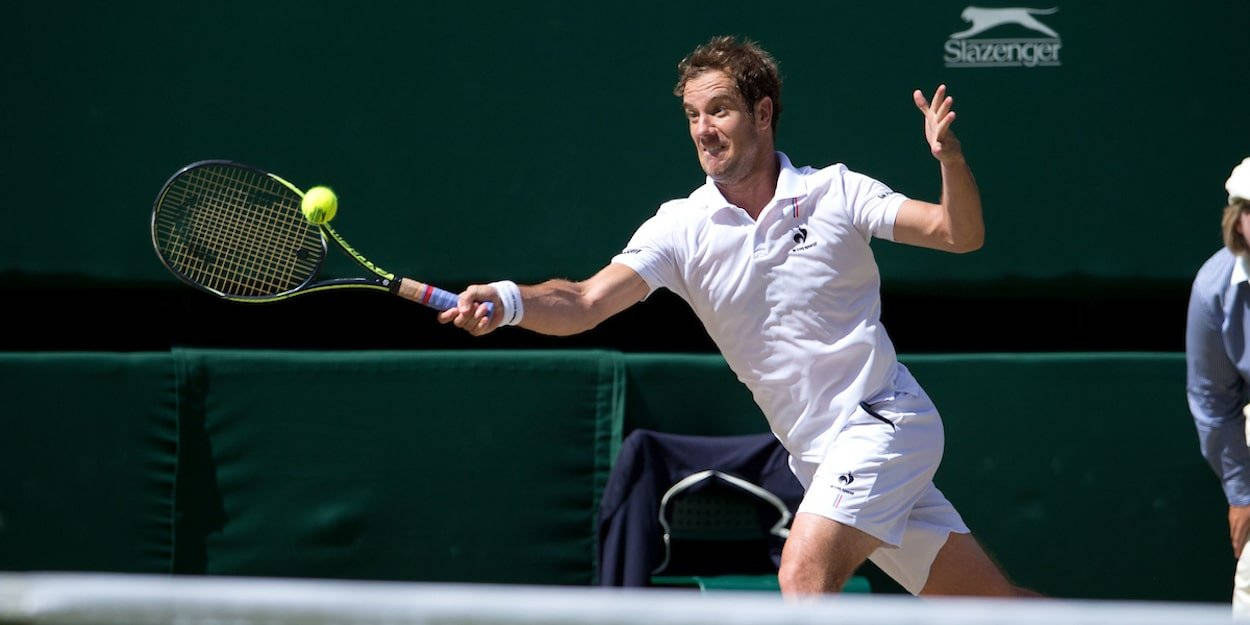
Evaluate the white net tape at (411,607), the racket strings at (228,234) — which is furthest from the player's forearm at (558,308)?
the white net tape at (411,607)

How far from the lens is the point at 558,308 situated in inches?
150

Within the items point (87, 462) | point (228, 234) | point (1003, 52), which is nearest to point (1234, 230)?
point (1003, 52)

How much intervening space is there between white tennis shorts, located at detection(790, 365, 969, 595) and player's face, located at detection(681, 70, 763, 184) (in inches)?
25.6

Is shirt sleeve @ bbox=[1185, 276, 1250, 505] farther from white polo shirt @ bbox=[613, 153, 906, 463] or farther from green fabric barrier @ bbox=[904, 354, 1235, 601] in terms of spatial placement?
green fabric barrier @ bbox=[904, 354, 1235, 601]

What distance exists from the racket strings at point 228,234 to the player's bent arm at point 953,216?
5.01ft

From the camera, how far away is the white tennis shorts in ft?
12.5

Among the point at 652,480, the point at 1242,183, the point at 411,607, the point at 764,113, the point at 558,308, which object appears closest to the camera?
the point at 411,607

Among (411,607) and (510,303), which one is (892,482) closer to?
(510,303)

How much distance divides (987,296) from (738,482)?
45.0 inches

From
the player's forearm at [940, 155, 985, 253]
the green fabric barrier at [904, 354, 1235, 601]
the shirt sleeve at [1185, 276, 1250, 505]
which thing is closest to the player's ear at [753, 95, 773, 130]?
the player's forearm at [940, 155, 985, 253]

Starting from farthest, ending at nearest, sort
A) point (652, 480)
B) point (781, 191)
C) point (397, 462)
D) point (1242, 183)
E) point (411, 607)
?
point (397, 462) → point (652, 480) → point (781, 191) → point (1242, 183) → point (411, 607)

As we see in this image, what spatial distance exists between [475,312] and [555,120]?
2.04 metres

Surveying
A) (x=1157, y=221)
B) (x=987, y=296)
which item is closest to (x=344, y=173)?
(x=987, y=296)

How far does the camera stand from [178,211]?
4438 mm
